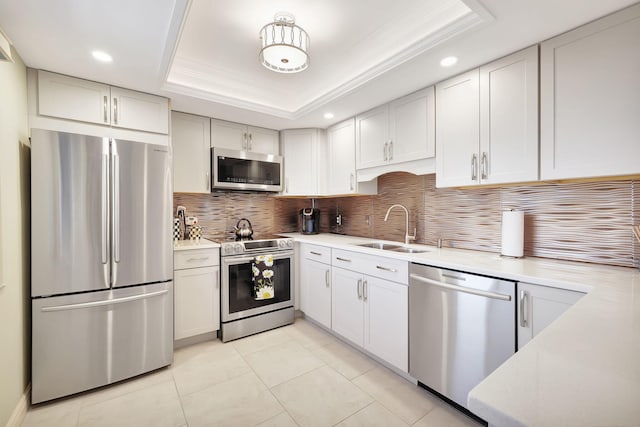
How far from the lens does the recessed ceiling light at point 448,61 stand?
1.88 m

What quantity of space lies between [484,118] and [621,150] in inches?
28.5

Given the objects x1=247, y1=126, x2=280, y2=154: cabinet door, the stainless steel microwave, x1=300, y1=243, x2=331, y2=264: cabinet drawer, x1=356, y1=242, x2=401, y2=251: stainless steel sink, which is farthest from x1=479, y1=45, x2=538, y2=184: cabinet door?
x1=247, y1=126, x2=280, y2=154: cabinet door

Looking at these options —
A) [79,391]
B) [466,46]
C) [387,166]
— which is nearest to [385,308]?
[387,166]

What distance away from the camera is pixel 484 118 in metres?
1.95

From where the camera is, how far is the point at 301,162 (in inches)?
137

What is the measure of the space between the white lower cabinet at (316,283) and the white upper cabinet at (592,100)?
1902 millimetres

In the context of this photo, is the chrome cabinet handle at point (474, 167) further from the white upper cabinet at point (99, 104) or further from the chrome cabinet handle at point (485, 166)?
the white upper cabinet at point (99, 104)

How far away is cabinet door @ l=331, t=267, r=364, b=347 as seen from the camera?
2473mm

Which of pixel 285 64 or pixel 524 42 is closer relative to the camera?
pixel 524 42

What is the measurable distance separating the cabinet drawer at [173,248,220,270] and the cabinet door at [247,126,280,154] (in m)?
1.32

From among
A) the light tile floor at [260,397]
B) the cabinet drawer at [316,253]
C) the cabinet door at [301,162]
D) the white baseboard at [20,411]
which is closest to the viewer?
the white baseboard at [20,411]

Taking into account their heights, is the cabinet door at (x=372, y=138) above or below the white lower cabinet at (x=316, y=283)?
above

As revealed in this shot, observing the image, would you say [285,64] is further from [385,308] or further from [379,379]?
[379,379]

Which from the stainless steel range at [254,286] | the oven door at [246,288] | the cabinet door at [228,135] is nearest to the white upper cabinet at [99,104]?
the cabinet door at [228,135]
